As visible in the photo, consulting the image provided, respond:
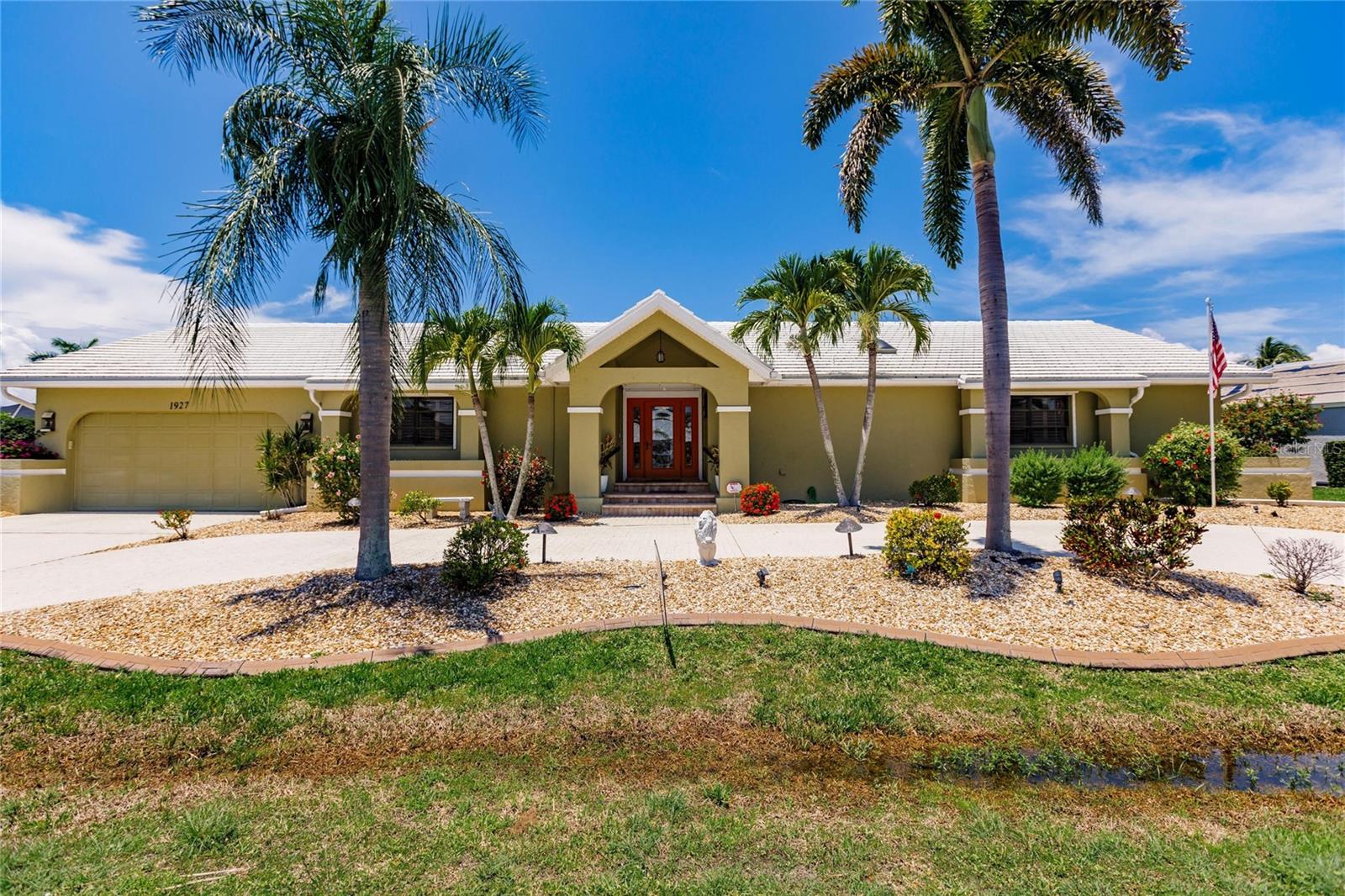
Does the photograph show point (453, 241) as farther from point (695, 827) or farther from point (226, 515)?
point (226, 515)

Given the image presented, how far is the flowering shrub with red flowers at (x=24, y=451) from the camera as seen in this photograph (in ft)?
48.6

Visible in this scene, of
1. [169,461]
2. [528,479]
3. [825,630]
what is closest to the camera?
[825,630]

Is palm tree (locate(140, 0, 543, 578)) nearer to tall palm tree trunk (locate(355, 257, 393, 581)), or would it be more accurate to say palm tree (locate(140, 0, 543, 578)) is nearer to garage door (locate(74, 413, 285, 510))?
tall palm tree trunk (locate(355, 257, 393, 581))

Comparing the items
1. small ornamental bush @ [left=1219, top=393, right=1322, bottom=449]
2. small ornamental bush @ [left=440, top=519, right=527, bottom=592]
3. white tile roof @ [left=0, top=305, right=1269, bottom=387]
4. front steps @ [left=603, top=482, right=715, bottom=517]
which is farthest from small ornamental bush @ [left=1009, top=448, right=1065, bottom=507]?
small ornamental bush @ [left=440, top=519, right=527, bottom=592]

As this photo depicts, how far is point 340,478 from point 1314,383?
133 feet

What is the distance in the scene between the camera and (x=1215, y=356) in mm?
13555

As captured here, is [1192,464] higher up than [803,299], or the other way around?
[803,299]

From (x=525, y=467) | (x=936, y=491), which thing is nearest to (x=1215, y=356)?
(x=936, y=491)

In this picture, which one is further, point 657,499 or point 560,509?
point 657,499

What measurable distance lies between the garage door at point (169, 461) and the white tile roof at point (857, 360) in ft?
4.42

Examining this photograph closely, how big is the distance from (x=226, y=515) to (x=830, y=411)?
1613 cm

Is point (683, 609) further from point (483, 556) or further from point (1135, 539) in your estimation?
point (1135, 539)

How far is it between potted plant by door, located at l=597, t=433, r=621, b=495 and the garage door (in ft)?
29.5

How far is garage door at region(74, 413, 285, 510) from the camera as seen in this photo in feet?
52.2
